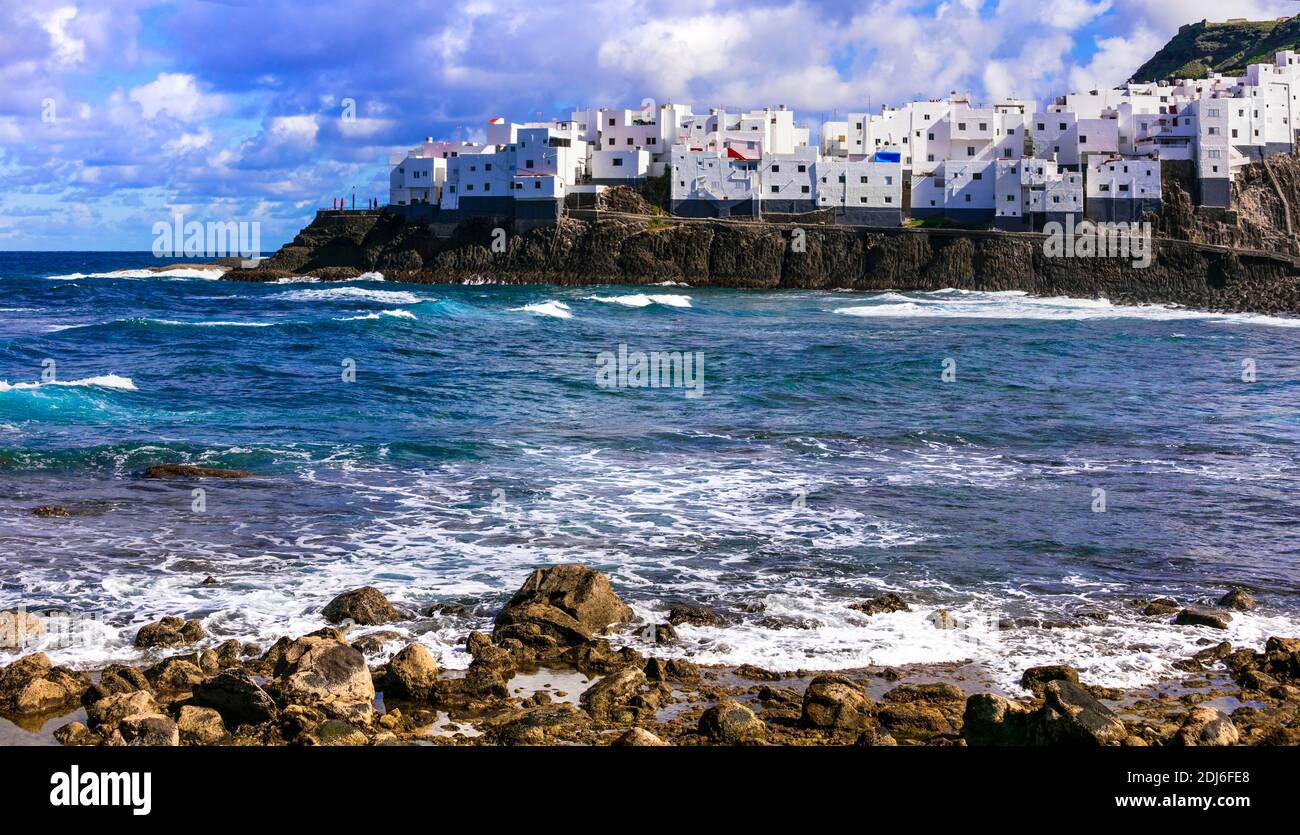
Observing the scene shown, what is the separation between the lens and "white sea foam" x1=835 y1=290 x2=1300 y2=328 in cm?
6606

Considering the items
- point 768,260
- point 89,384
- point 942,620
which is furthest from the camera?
point 768,260

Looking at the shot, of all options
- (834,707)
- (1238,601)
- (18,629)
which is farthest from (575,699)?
(1238,601)

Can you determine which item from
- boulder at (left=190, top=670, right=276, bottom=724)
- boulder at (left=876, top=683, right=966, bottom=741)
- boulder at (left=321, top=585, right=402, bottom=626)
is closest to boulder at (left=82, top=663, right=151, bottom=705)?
boulder at (left=190, top=670, right=276, bottom=724)

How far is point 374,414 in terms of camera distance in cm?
2989

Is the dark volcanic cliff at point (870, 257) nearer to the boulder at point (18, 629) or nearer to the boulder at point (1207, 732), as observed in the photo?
the boulder at point (1207, 732)

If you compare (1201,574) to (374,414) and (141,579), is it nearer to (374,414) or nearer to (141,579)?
(141,579)

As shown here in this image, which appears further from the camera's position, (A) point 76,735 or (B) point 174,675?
(B) point 174,675

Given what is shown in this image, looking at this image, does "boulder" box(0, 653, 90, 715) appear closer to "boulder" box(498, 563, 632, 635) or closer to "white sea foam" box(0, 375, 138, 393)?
"boulder" box(498, 563, 632, 635)

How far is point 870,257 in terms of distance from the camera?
304 feet

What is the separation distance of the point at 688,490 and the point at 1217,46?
19148 cm

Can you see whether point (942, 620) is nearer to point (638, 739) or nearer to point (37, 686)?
point (638, 739)

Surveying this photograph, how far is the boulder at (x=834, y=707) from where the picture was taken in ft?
36.4

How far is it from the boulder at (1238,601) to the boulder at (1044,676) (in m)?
3.87

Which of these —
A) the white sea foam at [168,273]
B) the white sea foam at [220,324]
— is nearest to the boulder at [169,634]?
the white sea foam at [220,324]
